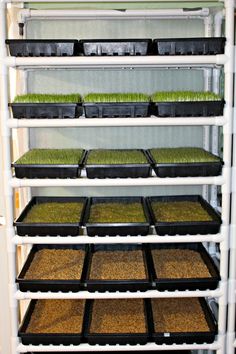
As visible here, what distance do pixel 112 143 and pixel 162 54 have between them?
68 centimetres

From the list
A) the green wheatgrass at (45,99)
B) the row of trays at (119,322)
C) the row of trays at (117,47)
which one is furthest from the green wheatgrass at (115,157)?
the row of trays at (119,322)

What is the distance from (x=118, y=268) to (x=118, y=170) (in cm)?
49

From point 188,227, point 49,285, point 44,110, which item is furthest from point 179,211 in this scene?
point 44,110

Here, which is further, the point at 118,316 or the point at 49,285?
the point at 118,316

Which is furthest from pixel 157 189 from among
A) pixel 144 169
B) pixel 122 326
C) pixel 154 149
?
pixel 122 326

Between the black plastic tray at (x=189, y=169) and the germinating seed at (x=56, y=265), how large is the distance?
60 centimetres

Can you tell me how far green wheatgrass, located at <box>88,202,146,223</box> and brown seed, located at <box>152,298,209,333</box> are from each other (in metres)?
0.46

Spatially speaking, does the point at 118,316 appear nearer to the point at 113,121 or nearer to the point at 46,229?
the point at 46,229

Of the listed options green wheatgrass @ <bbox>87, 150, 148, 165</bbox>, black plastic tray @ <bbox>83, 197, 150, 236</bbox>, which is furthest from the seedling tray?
black plastic tray @ <bbox>83, 197, 150, 236</bbox>

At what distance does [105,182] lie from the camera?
2012 millimetres

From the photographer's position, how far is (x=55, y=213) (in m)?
2.24

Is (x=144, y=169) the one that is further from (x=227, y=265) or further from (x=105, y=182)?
(x=227, y=265)

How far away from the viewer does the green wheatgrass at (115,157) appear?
2.05m

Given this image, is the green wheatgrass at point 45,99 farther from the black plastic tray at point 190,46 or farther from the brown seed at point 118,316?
the brown seed at point 118,316
